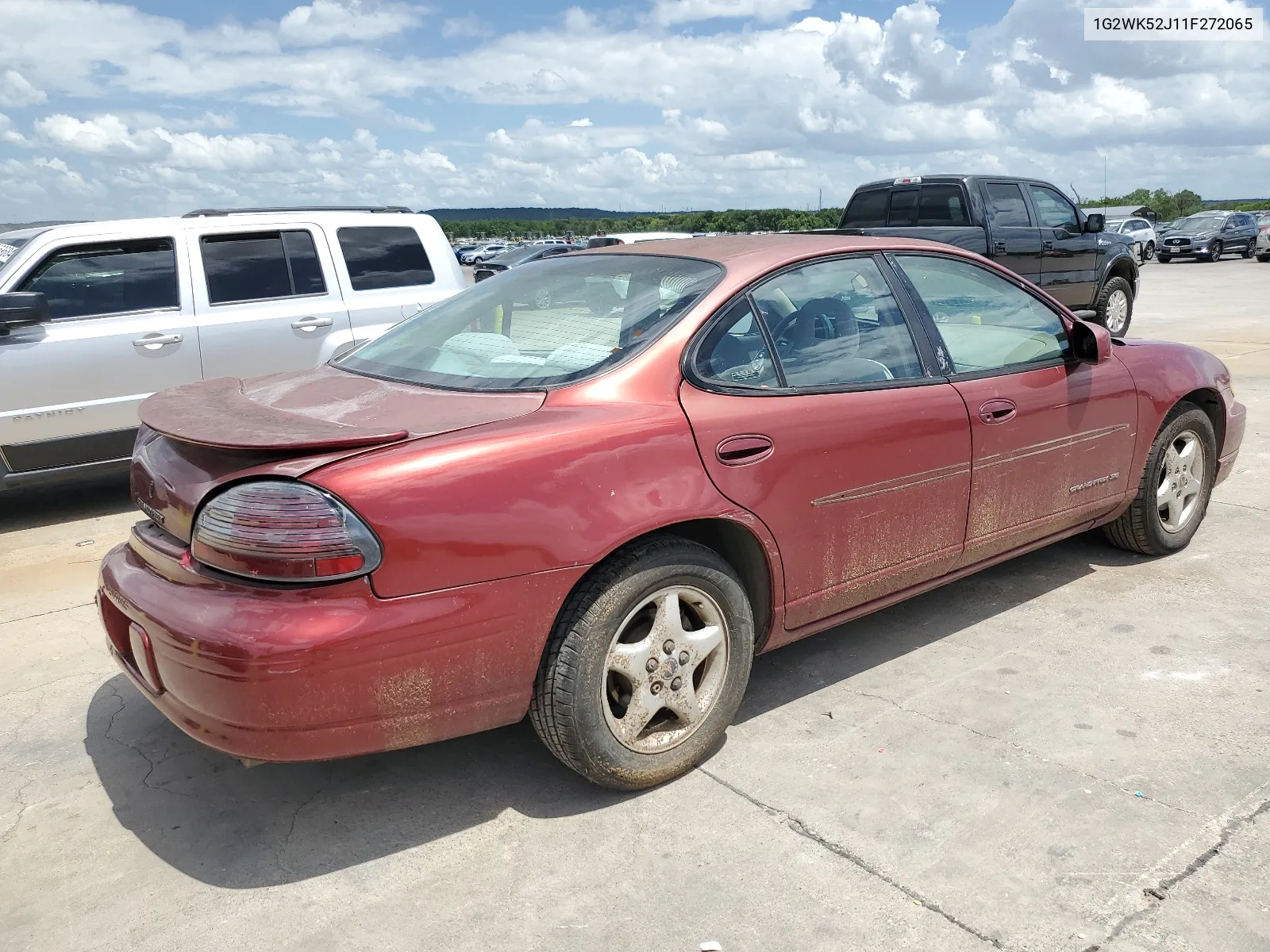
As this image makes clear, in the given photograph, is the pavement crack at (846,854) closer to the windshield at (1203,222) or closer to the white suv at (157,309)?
the white suv at (157,309)

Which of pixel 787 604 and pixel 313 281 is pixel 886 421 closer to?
pixel 787 604

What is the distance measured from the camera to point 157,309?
6.30m

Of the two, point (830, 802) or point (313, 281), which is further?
point (313, 281)

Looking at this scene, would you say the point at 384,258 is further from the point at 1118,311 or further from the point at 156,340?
the point at 1118,311

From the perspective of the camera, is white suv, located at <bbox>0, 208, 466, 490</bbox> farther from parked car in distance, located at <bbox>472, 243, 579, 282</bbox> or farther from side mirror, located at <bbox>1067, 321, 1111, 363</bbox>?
side mirror, located at <bbox>1067, 321, 1111, 363</bbox>

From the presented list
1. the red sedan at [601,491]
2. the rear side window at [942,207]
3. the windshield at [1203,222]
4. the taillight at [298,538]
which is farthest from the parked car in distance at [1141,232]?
the taillight at [298,538]

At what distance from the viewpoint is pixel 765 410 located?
3.12 meters

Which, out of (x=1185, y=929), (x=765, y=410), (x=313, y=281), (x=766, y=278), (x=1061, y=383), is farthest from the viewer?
(x=313, y=281)

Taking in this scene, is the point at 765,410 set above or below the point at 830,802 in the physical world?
above

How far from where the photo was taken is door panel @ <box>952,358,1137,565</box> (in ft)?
12.2

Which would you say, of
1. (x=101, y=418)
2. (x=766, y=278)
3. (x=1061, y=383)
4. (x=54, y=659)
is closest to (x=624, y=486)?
(x=766, y=278)

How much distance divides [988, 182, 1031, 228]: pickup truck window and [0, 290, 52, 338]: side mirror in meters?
9.21

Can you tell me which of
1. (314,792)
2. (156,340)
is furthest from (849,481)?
(156,340)

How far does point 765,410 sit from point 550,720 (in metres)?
1.12
